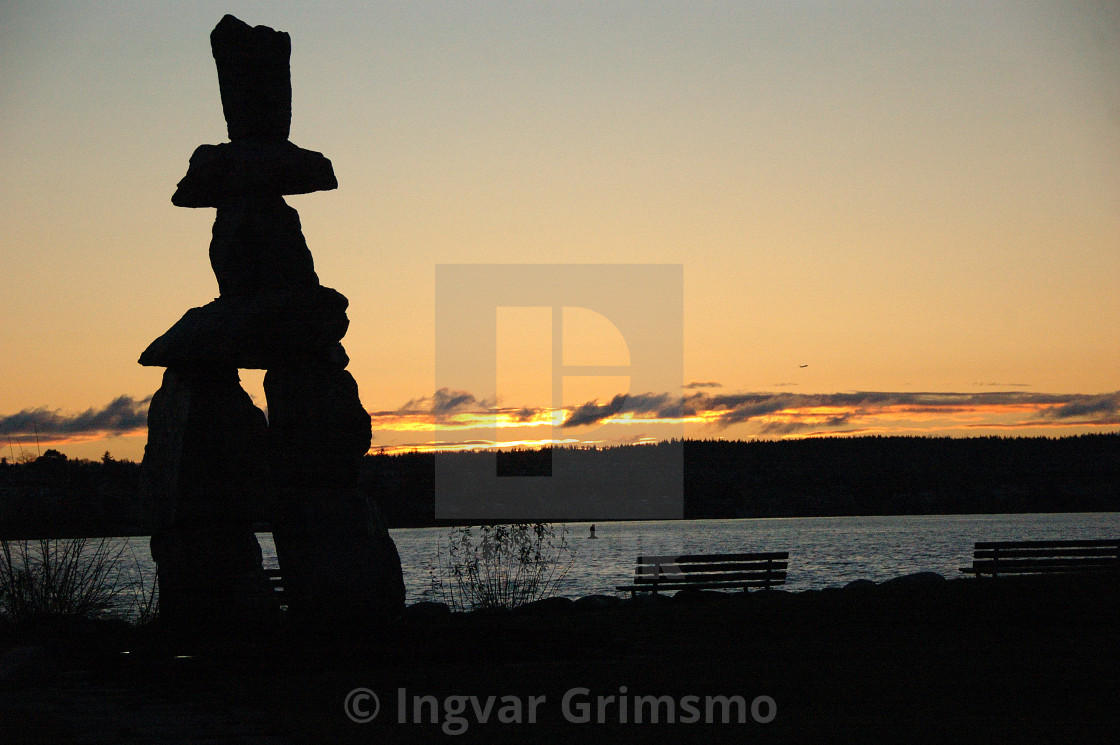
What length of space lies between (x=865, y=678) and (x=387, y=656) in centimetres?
438

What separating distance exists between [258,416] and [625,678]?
5.60 meters

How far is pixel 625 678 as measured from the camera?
937 cm

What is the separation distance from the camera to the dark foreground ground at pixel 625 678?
7398 mm

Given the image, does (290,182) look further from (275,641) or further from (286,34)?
(275,641)

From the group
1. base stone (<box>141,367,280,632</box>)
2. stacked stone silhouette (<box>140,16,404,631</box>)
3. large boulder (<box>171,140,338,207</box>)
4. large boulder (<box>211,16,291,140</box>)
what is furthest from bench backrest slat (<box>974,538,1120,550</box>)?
large boulder (<box>211,16,291,140</box>)

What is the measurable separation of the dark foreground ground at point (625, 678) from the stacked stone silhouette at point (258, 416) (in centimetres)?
89

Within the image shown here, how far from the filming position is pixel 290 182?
1280 centimetres

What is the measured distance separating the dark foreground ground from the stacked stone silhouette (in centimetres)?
89

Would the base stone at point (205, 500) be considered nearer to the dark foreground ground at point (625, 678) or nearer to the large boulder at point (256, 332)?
the large boulder at point (256, 332)

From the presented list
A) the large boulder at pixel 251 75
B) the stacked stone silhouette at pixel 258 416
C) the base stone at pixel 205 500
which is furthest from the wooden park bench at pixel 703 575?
the large boulder at pixel 251 75

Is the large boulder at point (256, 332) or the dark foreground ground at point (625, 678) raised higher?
the large boulder at point (256, 332)

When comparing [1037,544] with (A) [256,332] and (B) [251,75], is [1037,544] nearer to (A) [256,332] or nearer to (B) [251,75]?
(A) [256,332]

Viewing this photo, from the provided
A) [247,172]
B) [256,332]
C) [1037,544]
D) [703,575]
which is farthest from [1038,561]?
[247,172]

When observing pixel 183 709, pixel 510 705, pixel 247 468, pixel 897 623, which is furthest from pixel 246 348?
pixel 897 623
